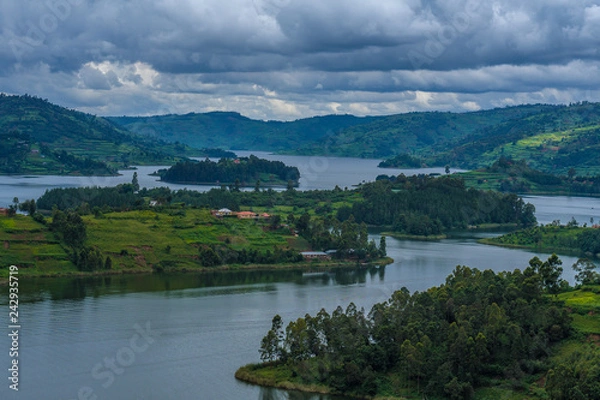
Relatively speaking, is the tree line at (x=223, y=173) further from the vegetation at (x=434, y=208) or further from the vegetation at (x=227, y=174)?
the vegetation at (x=434, y=208)

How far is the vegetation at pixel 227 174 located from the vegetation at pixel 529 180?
133ft

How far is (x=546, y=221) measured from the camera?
120 m

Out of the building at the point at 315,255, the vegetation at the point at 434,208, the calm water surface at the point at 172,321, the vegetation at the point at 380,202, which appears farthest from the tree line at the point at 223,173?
the calm water surface at the point at 172,321

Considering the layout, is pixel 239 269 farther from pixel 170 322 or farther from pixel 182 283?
pixel 170 322

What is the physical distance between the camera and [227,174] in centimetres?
18200

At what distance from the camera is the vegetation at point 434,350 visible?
130ft

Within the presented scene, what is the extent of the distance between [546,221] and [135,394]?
92.4 metres

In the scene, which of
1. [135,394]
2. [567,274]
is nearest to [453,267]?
[567,274]

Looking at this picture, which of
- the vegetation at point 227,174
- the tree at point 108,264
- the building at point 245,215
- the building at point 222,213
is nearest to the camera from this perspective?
the tree at point 108,264

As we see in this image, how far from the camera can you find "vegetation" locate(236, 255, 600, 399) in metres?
39.7

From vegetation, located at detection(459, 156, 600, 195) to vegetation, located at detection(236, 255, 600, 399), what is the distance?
420ft

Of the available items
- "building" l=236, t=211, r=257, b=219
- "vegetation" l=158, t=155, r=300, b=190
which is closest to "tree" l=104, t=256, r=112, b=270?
"building" l=236, t=211, r=257, b=219

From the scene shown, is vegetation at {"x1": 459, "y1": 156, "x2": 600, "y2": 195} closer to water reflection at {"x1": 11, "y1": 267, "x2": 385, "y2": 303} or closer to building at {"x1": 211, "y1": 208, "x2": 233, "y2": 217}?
building at {"x1": 211, "y1": 208, "x2": 233, "y2": 217}

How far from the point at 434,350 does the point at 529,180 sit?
14304 centimetres
